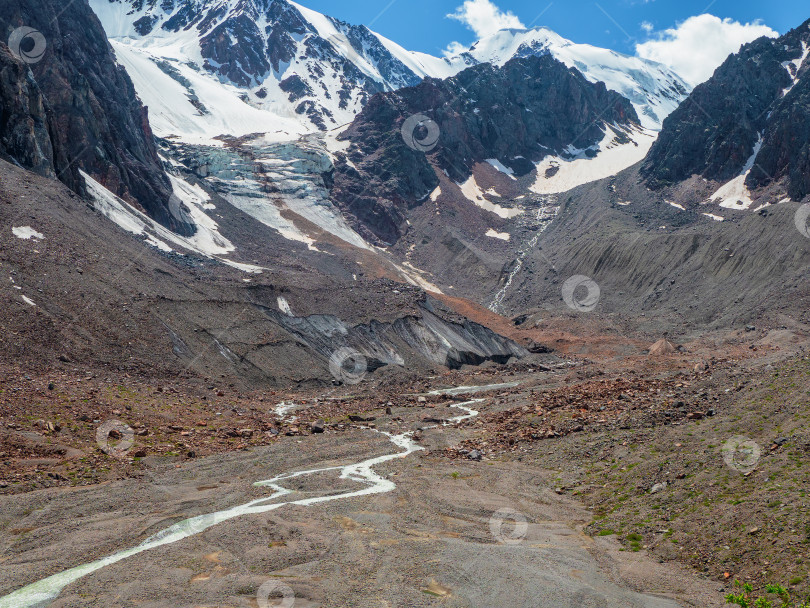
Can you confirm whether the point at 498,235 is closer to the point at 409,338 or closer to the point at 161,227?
the point at 161,227

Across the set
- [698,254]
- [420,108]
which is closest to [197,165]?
[420,108]

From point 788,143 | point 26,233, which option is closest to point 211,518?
point 26,233

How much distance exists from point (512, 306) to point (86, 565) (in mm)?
113346

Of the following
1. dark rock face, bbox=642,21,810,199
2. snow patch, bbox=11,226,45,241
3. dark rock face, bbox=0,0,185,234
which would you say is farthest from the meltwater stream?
dark rock face, bbox=642,21,810,199

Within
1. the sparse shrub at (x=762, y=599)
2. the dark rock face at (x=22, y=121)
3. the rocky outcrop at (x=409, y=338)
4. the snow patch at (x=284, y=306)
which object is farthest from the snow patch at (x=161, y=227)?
the sparse shrub at (x=762, y=599)

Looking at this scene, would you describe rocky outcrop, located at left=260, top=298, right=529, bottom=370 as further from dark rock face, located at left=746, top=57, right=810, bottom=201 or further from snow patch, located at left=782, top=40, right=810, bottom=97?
snow patch, located at left=782, top=40, right=810, bottom=97

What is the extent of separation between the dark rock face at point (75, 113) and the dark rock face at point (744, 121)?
372ft

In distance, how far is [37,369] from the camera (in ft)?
123

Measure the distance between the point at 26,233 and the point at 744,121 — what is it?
14766cm

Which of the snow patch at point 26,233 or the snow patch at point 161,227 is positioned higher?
the snow patch at point 161,227

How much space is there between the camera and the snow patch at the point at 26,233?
51.3m

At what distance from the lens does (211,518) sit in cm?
2334

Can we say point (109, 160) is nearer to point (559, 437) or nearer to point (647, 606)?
point (559, 437)

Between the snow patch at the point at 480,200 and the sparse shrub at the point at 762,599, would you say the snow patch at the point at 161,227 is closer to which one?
the snow patch at the point at 480,200
